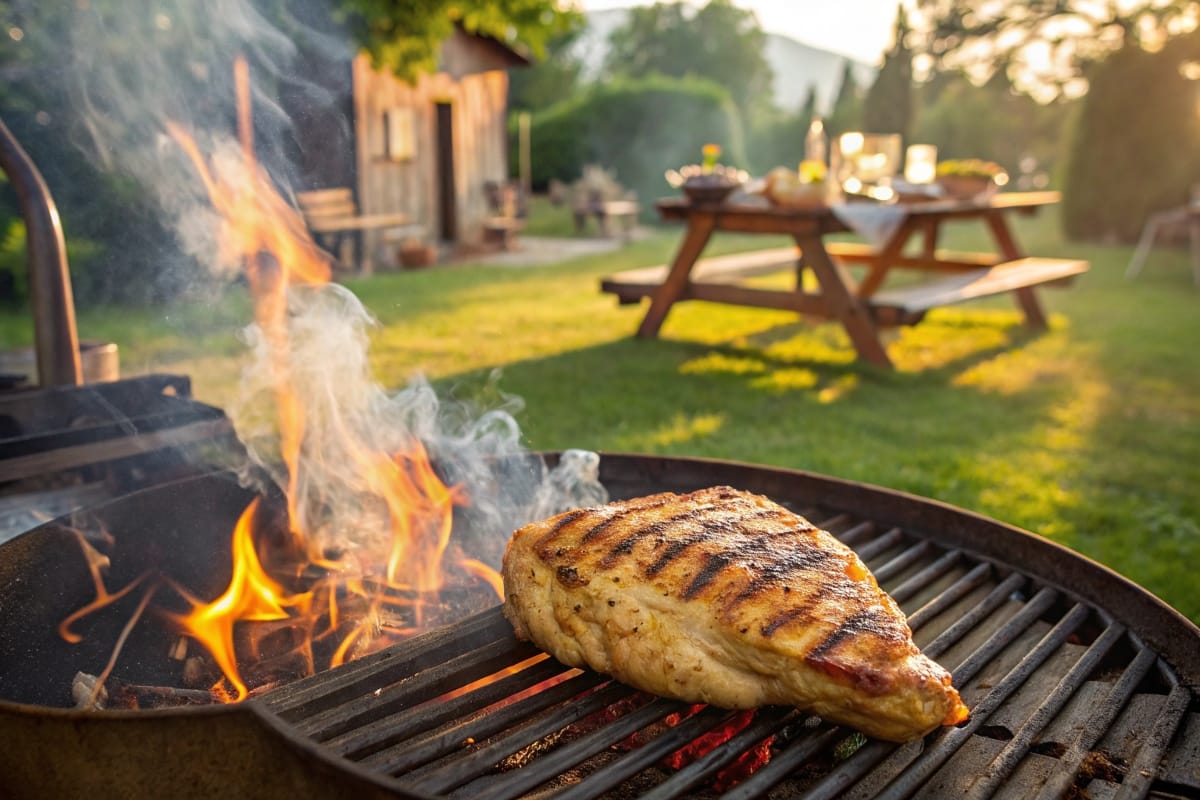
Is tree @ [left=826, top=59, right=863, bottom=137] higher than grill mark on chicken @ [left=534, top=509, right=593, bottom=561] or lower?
higher

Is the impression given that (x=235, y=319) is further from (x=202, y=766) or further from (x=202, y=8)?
(x=202, y=766)

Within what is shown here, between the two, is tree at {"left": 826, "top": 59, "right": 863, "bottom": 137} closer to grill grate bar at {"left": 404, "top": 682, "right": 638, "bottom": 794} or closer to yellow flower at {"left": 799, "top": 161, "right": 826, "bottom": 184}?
yellow flower at {"left": 799, "top": 161, "right": 826, "bottom": 184}

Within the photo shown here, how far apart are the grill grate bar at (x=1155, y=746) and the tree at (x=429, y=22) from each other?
9.19 meters

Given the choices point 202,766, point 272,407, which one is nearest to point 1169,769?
point 202,766

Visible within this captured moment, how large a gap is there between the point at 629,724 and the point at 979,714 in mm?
668

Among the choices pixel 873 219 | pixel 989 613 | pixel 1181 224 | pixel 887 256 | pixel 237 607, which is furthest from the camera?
pixel 1181 224

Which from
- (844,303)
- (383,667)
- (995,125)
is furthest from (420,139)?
(995,125)

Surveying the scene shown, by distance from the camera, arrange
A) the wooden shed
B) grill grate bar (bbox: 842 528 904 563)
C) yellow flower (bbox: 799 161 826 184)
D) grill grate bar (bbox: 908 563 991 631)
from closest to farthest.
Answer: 1. grill grate bar (bbox: 908 563 991 631)
2. grill grate bar (bbox: 842 528 904 563)
3. yellow flower (bbox: 799 161 826 184)
4. the wooden shed

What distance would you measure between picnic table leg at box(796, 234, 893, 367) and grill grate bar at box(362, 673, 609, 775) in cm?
628

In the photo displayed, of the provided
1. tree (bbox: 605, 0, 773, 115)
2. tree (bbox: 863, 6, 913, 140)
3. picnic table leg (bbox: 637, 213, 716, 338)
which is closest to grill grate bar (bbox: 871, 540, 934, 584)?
picnic table leg (bbox: 637, 213, 716, 338)

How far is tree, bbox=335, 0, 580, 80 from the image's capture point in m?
9.97

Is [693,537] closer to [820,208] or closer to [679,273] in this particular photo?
[820,208]

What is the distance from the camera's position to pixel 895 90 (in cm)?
2517

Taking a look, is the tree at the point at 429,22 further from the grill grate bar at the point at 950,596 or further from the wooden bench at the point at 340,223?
the grill grate bar at the point at 950,596
